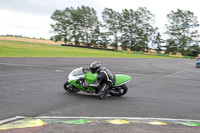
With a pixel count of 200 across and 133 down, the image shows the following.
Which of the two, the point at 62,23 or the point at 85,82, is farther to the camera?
the point at 62,23

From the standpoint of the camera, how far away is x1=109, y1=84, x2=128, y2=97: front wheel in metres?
9.39

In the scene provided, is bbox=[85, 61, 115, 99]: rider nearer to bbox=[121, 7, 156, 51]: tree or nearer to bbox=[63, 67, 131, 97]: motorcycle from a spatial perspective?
bbox=[63, 67, 131, 97]: motorcycle

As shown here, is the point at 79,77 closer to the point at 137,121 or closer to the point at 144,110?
the point at 144,110

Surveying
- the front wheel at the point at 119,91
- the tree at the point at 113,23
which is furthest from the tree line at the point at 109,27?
the front wheel at the point at 119,91

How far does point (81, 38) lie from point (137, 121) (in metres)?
91.4

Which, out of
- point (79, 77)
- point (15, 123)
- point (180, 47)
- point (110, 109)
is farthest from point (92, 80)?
point (180, 47)

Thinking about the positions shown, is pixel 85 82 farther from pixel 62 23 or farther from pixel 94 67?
pixel 62 23

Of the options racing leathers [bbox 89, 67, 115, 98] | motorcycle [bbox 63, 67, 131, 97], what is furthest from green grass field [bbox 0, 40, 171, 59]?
racing leathers [bbox 89, 67, 115, 98]

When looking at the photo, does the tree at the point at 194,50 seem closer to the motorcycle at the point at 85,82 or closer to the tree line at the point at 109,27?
the tree line at the point at 109,27

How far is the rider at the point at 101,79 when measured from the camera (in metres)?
8.71

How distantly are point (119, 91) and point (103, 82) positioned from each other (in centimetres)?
96

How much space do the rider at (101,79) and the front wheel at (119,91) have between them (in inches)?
22.7

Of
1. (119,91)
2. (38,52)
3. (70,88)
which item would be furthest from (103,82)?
(38,52)

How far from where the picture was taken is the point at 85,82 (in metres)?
8.88
